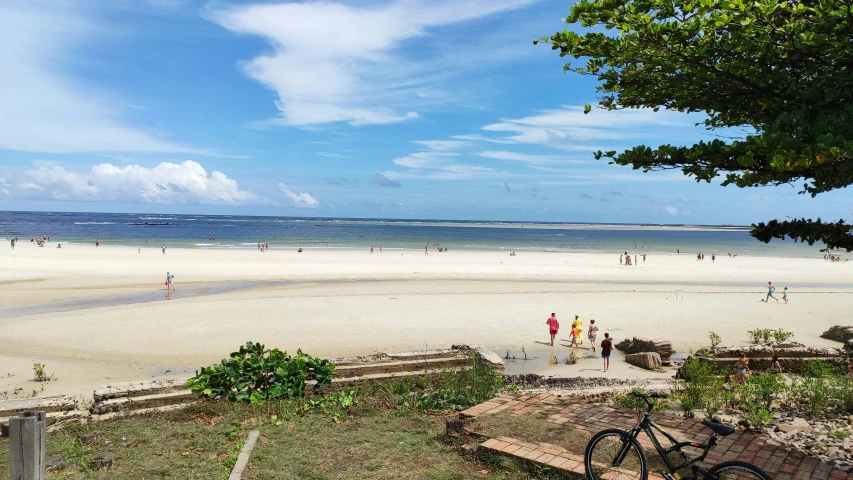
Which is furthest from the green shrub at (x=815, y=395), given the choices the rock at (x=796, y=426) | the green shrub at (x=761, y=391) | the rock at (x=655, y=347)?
the rock at (x=655, y=347)

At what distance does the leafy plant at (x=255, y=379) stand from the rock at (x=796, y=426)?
700 centimetres

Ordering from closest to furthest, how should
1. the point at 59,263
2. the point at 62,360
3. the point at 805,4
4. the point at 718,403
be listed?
the point at 805,4 → the point at 718,403 → the point at 62,360 → the point at 59,263

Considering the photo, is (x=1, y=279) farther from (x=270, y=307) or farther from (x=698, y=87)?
(x=698, y=87)

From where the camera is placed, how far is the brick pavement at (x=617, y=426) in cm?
581

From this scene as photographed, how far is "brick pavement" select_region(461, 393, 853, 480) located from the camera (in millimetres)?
5809

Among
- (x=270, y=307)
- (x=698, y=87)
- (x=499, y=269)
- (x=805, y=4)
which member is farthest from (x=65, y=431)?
(x=499, y=269)

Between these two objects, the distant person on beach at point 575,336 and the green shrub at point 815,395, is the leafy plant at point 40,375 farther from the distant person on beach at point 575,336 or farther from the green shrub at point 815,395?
the green shrub at point 815,395

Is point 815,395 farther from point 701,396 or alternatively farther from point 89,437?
point 89,437

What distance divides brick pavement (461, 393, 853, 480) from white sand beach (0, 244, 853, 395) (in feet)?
28.9

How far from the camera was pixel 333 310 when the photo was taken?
→ 907 inches

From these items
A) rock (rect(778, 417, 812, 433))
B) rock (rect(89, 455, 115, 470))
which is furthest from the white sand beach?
rock (rect(778, 417, 812, 433))

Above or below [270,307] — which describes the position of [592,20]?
above

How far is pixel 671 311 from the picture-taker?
2402 centimetres

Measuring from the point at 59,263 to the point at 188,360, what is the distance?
35868 mm
